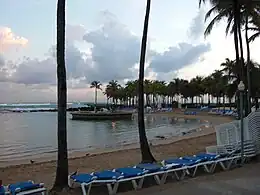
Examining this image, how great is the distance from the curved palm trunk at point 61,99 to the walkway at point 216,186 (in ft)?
5.46

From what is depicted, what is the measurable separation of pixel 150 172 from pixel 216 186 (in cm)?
151

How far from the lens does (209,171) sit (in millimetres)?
8984

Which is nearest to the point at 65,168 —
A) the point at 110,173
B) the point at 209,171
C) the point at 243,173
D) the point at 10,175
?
the point at 110,173

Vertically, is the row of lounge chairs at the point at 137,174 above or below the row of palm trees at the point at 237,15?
below

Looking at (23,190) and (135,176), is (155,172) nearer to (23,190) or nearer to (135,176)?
(135,176)

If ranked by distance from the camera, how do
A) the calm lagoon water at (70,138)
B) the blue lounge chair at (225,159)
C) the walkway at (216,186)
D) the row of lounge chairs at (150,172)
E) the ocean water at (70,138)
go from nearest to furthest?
the walkway at (216,186), the row of lounge chairs at (150,172), the blue lounge chair at (225,159), the ocean water at (70,138), the calm lagoon water at (70,138)

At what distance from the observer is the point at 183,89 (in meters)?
105

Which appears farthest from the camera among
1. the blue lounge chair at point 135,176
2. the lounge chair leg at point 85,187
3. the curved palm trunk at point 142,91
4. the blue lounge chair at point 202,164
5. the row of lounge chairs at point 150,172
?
the curved palm trunk at point 142,91

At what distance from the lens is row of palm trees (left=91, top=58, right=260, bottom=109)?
151 feet

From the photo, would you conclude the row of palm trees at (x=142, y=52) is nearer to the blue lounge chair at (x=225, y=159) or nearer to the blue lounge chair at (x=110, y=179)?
the blue lounge chair at (x=110, y=179)

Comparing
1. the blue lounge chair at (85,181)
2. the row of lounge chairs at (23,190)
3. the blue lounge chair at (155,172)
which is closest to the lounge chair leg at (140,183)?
the blue lounge chair at (155,172)

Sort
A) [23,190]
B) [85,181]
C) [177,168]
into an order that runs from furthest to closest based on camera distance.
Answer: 1. [177,168]
2. [85,181]
3. [23,190]

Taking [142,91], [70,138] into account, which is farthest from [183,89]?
[142,91]

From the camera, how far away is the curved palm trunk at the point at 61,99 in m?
7.58
